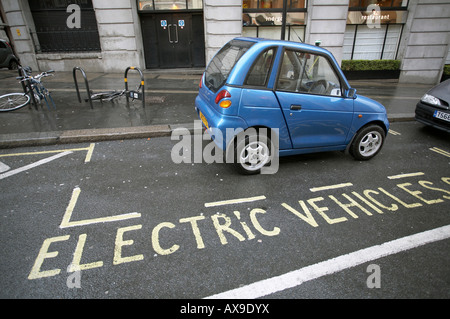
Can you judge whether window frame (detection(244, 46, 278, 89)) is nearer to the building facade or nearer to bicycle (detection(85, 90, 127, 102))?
bicycle (detection(85, 90, 127, 102))

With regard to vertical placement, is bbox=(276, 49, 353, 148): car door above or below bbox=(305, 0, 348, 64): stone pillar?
below

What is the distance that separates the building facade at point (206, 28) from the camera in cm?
1212

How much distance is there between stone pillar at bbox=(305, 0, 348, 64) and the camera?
1210 cm

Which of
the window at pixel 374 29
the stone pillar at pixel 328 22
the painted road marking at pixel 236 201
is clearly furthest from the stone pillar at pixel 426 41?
the painted road marking at pixel 236 201

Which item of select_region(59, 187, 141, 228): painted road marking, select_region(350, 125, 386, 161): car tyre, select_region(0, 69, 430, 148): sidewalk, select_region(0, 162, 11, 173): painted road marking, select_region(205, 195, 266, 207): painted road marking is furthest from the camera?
select_region(0, 69, 430, 148): sidewalk

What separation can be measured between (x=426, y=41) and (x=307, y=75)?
12470mm

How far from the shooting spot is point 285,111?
4.02m

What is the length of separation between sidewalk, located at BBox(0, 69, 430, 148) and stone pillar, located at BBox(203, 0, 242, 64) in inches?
104

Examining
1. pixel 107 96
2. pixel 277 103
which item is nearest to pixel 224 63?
pixel 277 103

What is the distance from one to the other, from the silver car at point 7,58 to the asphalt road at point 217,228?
43.4 ft

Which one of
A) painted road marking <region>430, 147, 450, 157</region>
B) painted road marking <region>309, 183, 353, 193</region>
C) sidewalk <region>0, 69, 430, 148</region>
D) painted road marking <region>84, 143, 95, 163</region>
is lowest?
painted road marking <region>430, 147, 450, 157</region>

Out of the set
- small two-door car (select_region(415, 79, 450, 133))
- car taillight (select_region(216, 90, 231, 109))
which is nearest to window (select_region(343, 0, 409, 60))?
small two-door car (select_region(415, 79, 450, 133))

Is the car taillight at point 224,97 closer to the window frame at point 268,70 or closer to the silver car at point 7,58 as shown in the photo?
the window frame at point 268,70
